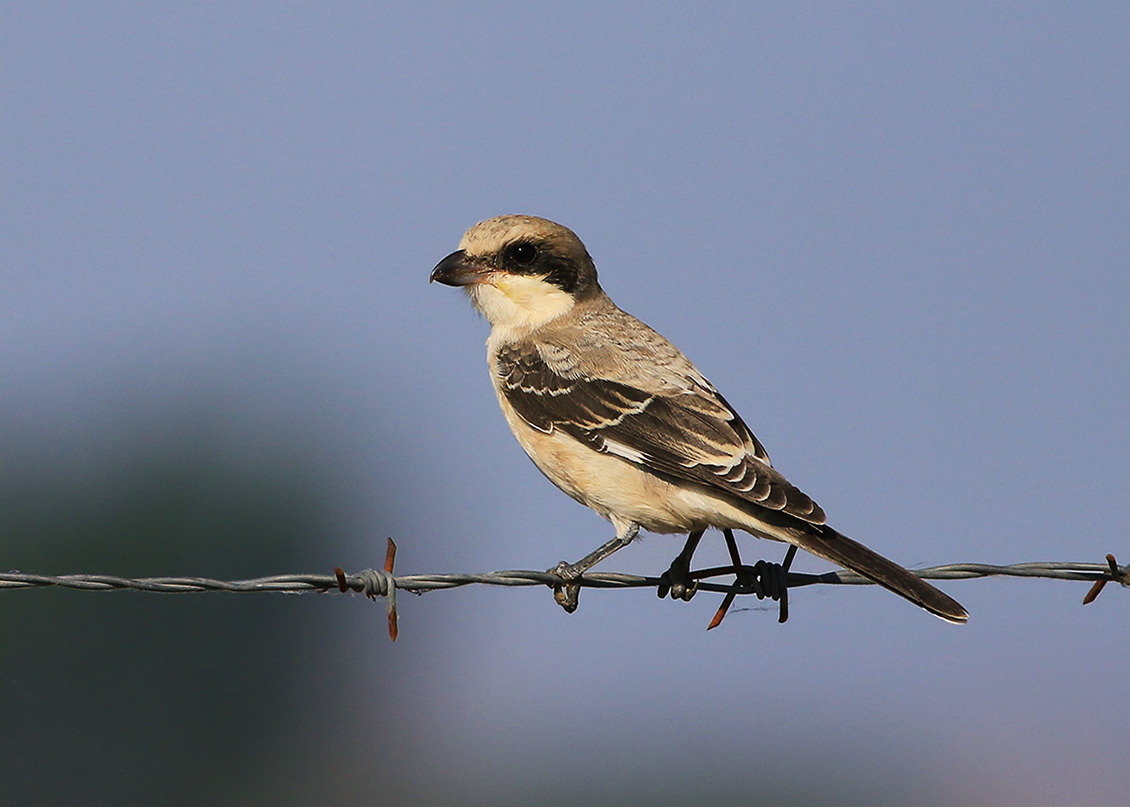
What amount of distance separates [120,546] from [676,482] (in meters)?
42.8

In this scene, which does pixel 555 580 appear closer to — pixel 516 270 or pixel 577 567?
pixel 577 567

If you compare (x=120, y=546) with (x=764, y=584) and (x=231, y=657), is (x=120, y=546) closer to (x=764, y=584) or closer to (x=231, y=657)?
(x=231, y=657)

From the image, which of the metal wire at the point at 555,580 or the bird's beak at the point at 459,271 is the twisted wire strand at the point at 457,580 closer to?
the metal wire at the point at 555,580

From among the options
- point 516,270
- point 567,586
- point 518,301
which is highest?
point 516,270

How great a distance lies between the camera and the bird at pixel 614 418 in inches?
217

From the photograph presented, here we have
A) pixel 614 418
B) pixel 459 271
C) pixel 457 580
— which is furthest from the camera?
pixel 459 271

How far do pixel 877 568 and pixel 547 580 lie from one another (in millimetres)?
1286

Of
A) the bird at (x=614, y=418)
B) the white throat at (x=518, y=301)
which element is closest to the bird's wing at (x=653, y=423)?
the bird at (x=614, y=418)

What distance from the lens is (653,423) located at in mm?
6094

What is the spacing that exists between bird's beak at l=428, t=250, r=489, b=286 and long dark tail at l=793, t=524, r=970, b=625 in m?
2.43

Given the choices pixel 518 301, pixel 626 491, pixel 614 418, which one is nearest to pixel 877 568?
pixel 626 491

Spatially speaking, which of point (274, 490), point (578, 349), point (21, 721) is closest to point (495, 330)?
point (578, 349)

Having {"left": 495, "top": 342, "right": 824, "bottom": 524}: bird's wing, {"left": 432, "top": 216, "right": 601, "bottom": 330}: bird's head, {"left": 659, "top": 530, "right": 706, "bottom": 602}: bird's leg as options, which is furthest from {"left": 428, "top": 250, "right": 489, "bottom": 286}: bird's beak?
{"left": 659, "top": 530, "right": 706, "bottom": 602}: bird's leg

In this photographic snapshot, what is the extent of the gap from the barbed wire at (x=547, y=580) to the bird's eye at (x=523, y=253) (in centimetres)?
214
